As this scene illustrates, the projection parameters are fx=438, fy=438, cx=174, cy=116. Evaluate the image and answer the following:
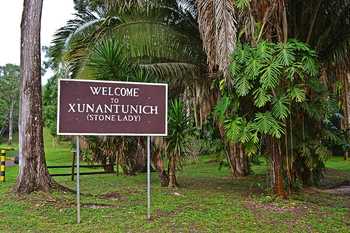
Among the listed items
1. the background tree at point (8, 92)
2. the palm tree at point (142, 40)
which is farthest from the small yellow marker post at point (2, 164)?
the background tree at point (8, 92)

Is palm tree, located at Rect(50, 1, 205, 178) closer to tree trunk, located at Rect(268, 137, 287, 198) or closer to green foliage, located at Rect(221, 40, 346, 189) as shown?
green foliage, located at Rect(221, 40, 346, 189)

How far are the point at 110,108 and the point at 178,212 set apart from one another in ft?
7.57

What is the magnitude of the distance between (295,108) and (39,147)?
5623mm

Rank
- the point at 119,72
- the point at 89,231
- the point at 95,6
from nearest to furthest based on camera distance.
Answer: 1. the point at 89,231
2. the point at 119,72
3. the point at 95,6

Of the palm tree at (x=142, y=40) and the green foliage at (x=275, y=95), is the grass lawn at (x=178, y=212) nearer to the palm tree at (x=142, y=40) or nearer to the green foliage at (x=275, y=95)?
the green foliage at (x=275, y=95)

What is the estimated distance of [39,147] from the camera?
30.5 feet

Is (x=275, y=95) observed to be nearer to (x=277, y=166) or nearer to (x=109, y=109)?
(x=277, y=166)

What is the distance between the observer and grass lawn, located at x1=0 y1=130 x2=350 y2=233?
705 centimetres

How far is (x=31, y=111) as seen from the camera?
30.3 feet

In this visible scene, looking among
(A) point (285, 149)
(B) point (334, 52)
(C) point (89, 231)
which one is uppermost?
(B) point (334, 52)

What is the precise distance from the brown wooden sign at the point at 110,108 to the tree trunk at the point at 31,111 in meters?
2.43

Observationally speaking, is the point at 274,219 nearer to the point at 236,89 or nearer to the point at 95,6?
the point at 236,89

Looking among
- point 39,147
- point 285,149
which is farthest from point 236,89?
point 39,147

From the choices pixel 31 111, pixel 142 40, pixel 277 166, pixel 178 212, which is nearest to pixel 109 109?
pixel 178 212
